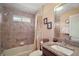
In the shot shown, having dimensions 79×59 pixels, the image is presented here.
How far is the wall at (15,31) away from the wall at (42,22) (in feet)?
0.31

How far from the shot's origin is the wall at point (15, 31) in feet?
5.93

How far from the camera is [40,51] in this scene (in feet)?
6.07

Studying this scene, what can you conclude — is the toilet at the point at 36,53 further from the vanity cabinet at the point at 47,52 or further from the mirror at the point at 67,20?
the mirror at the point at 67,20

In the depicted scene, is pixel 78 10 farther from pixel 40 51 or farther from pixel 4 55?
pixel 4 55

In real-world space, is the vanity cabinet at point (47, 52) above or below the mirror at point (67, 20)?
below

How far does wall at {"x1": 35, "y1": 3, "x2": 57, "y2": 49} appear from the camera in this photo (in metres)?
1.85

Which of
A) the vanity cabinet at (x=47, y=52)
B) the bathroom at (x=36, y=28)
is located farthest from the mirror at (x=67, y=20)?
the vanity cabinet at (x=47, y=52)

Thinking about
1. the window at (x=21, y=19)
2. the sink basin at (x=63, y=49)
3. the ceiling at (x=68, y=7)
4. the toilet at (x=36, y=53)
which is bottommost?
the toilet at (x=36, y=53)

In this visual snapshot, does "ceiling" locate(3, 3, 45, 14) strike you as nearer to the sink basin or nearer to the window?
the window

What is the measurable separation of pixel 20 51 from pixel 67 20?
2.82 ft

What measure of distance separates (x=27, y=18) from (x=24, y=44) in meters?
0.41

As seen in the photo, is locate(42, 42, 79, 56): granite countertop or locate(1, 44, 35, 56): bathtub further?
locate(1, 44, 35, 56): bathtub

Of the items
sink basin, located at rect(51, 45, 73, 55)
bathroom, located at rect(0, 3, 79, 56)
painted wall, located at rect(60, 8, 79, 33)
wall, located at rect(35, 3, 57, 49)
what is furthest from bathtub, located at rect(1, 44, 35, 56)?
painted wall, located at rect(60, 8, 79, 33)

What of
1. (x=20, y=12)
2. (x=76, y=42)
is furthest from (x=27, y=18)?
(x=76, y=42)
